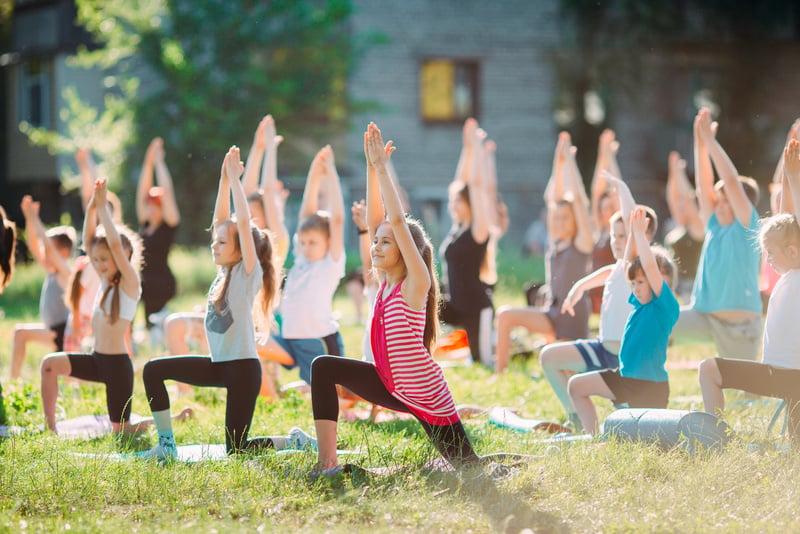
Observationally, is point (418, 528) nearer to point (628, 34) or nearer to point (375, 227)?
point (375, 227)

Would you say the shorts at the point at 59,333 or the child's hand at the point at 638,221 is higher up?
the child's hand at the point at 638,221

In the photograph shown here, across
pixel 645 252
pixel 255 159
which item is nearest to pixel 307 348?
pixel 255 159

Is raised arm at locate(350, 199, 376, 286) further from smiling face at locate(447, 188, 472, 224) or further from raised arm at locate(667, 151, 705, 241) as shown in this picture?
raised arm at locate(667, 151, 705, 241)

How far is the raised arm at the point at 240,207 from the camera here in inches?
228

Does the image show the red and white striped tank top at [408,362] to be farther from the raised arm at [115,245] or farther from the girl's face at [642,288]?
the raised arm at [115,245]

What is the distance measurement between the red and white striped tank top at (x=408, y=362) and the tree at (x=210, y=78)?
658 inches

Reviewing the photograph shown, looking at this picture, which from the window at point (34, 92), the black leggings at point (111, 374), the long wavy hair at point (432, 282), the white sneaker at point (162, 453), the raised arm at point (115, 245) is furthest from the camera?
the window at point (34, 92)

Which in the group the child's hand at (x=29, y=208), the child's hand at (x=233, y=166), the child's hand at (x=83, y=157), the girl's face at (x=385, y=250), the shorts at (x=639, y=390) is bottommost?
the shorts at (x=639, y=390)

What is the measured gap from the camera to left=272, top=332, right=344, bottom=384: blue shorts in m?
7.58

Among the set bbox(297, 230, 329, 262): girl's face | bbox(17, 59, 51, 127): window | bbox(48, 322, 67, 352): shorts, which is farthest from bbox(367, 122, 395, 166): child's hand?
bbox(17, 59, 51, 127): window

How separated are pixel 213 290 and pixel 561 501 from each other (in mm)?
2465

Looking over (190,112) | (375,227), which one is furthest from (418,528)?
(190,112)

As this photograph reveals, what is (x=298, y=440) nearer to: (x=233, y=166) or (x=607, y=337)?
(x=233, y=166)

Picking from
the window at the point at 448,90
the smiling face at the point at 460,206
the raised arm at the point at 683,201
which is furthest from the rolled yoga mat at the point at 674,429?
the window at the point at 448,90
